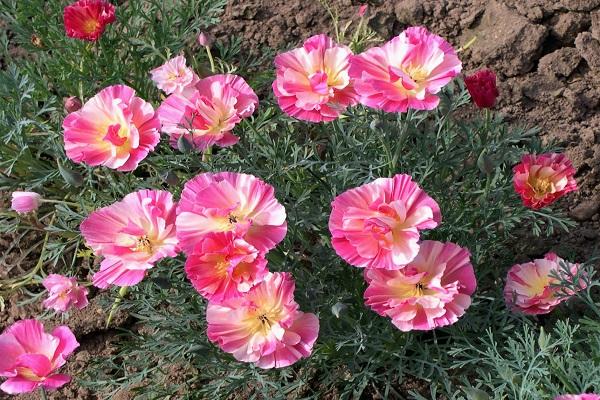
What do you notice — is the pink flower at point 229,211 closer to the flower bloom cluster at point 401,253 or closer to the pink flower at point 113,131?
the flower bloom cluster at point 401,253

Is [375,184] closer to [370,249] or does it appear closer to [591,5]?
[370,249]

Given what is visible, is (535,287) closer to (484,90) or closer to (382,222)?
(484,90)

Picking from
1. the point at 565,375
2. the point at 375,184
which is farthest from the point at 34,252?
the point at 565,375

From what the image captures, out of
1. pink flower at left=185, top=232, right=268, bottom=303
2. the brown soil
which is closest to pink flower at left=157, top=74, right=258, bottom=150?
pink flower at left=185, top=232, right=268, bottom=303

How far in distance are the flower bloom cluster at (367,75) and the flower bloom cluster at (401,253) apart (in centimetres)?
21

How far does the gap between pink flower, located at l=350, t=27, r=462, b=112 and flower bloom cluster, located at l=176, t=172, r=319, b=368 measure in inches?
12.5

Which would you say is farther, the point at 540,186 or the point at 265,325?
the point at 540,186

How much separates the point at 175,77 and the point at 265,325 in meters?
0.73

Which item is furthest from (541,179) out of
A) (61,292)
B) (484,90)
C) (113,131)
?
(61,292)

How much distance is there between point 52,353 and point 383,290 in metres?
0.75

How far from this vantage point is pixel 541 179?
1.97 metres

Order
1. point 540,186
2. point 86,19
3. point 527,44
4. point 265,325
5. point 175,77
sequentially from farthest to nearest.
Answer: point 527,44 → point 86,19 → point 175,77 → point 540,186 → point 265,325

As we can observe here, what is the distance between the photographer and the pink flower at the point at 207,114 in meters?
1.84

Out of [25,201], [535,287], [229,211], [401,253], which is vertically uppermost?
[229,211]
